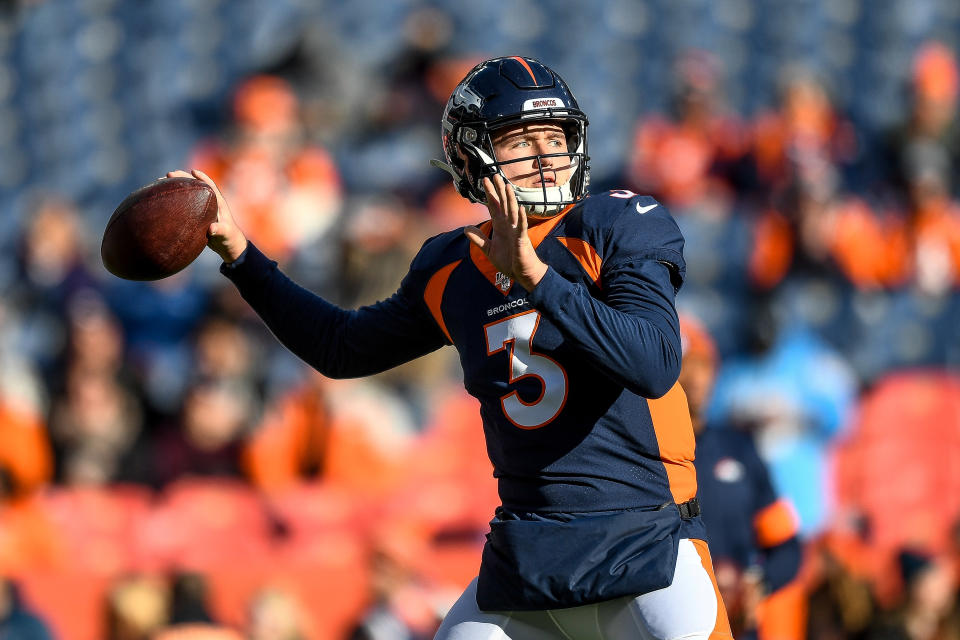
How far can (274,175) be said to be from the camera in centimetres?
752

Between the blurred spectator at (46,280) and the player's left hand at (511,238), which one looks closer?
the player's left hand at (511,238)

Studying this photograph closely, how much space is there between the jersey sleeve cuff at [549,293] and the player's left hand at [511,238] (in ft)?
0.04

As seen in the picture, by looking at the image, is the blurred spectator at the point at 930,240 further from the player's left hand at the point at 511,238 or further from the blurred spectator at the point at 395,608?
the player's left hand at the point at 511,238

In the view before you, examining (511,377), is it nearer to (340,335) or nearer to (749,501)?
(340,335)

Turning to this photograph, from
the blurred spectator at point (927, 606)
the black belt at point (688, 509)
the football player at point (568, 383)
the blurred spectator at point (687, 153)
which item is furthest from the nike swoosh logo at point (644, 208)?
the blurred spectator at point (687, 153)

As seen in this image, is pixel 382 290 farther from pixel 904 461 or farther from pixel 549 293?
pixel 549 293

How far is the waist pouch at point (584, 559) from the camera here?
2.58 m

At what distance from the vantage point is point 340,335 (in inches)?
122

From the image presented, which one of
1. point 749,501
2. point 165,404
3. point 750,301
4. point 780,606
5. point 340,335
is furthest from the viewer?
point 750,301

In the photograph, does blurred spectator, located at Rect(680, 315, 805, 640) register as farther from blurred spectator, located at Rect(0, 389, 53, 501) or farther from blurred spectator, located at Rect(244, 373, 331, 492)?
blurred spectator, located at Rect(0, 389, 53, 501)

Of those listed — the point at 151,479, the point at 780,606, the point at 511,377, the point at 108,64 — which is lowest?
the point at 780,606

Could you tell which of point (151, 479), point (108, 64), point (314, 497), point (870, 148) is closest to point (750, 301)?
point (870, 148)

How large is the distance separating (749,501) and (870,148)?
16.3ft

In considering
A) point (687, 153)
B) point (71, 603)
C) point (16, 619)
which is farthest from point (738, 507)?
point (687, 153)
